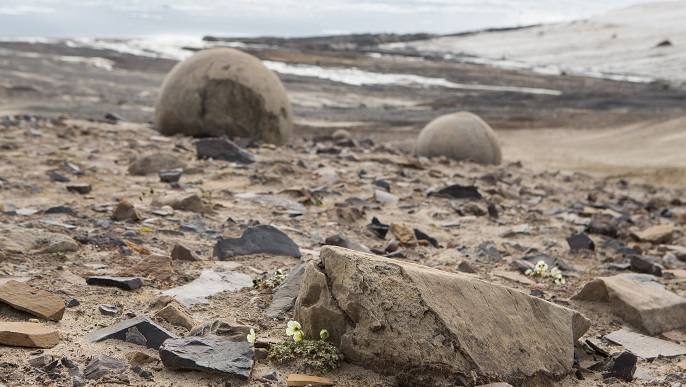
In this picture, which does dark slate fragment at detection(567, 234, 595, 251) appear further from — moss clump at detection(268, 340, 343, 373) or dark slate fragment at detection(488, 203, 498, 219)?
moss clump at detection(268, 340, 343, 373)

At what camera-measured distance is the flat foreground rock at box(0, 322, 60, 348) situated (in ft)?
8.78

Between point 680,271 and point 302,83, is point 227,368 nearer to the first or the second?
point 680,271

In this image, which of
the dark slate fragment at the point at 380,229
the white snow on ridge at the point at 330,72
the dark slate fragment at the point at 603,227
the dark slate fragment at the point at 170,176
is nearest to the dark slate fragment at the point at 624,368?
the dark slate fragment at the point at 380,229

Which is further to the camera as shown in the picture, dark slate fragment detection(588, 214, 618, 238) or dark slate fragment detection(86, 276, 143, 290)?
dark slate fragment detection(588, 214, 618, 238)

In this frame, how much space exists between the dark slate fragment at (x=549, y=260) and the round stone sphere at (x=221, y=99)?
5890mm

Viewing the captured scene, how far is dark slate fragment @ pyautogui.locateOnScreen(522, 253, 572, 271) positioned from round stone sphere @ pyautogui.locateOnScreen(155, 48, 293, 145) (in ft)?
19.3

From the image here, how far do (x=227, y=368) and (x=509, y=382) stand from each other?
100 centimetres

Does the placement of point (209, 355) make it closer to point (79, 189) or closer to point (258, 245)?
point (258, 245)

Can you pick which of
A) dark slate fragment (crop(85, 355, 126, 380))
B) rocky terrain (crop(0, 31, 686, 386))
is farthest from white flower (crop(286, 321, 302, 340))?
dark slate fragment (crop(85, 355, 126, 380))

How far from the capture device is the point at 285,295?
3.39 metres

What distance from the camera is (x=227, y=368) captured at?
259 centimetres

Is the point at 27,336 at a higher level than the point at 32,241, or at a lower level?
higher

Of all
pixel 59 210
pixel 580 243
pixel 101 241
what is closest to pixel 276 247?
pixel 101 241

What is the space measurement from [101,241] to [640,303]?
300cm
